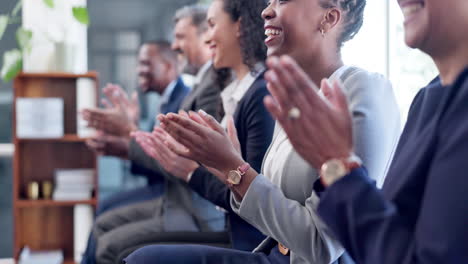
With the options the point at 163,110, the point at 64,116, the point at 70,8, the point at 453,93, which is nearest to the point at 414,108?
the point at 453,93

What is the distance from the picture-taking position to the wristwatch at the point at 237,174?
3.96 ft

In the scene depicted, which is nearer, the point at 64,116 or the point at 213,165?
the point at 213,165

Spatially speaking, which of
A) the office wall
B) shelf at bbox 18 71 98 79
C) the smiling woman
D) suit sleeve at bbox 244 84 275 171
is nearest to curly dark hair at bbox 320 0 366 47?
the smiling woman

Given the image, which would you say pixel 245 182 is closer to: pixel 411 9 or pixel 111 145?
pixel 411 9

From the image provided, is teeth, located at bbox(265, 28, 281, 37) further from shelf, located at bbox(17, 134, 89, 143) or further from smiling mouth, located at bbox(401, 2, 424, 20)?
shelf, located at bbox(17, 134, 89, 143)

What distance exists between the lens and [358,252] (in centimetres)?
82

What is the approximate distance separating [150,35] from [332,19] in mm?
3515

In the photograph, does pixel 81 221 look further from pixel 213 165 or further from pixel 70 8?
pixel 213 165

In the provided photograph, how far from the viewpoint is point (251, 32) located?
6.53 feet

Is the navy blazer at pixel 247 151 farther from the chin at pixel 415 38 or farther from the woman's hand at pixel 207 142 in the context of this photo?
the chin at pixel 415 38

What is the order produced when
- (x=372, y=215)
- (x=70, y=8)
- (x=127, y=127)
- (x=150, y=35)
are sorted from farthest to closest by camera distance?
(x=150, y=35), (x=70, y=8), (x=127, y=127), (x=372, y=215)

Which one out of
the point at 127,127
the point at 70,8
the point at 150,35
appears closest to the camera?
the point at 127,127

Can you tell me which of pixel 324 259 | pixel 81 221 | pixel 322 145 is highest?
pixel 322 145

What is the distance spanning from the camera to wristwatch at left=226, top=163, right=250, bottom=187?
1.21 meters
